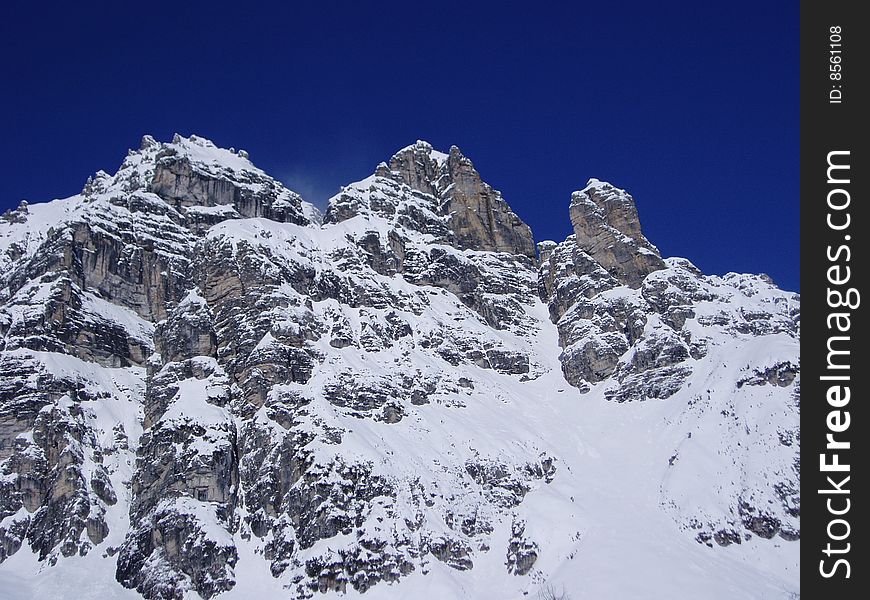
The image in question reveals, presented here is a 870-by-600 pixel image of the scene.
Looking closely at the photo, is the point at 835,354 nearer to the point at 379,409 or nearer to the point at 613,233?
the point at 379,409

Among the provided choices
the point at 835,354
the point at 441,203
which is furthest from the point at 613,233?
the point at 835,354

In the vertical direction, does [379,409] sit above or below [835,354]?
above

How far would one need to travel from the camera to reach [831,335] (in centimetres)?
1486

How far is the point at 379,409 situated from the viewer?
315 ft

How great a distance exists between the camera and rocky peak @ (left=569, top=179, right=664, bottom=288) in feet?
416

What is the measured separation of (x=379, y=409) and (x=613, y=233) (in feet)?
182

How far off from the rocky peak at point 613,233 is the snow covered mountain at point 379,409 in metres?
0.44

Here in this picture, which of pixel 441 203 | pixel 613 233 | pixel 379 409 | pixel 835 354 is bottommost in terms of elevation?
pixel 835 354

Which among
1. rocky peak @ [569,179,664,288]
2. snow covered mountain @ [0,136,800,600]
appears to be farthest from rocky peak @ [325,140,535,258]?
rocky peak @ [569,179,664,288]

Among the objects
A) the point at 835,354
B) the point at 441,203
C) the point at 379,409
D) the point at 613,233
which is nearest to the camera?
the point at 835,354

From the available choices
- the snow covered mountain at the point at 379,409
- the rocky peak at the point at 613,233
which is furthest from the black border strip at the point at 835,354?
the rocky peak at the point at 613,233

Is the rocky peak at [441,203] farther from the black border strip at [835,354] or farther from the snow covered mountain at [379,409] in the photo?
the black border strip at [835,354]

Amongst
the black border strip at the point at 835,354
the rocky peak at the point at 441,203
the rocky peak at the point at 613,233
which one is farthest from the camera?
the rocky peak at the point at 441,203

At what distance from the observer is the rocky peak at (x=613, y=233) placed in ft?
416
